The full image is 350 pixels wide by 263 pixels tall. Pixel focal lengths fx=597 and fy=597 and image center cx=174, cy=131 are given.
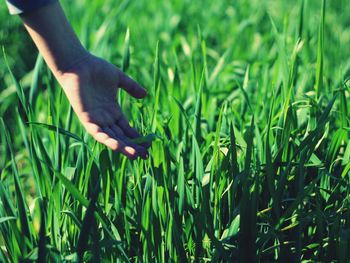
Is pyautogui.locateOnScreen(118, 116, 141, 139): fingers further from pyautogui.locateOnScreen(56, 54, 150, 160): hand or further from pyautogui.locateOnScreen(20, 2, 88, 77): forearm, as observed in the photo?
pyautogui.locateOnScreen(20, 2, 88, 77): forearm

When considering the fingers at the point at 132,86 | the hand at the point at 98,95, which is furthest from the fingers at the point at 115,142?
the fingers at the point at 132,86

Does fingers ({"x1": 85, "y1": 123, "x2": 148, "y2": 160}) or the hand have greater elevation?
the hand

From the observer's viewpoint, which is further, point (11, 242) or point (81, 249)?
point (11, 242)

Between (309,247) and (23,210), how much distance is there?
2.39 ft

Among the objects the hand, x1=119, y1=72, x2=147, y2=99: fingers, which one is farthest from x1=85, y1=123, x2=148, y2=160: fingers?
x1=119, y1=72, x2=147, y2=99: fingers

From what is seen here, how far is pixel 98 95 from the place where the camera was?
1.62 metres

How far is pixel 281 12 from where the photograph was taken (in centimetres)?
357

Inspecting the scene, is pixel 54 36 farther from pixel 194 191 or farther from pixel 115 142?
pixel 194 191

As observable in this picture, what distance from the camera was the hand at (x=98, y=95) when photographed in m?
1.54

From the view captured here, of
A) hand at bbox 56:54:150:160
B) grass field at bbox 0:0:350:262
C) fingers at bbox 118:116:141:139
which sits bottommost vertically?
grass field at bbox 0:0:350:262

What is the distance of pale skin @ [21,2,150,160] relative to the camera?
1562mm

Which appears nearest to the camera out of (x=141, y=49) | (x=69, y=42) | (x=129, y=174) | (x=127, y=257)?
(x=127, y=257)

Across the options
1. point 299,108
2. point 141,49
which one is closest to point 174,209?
point 299,108

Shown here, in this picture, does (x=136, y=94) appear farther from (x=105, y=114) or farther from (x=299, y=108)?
Result: (x=299, y=108)
